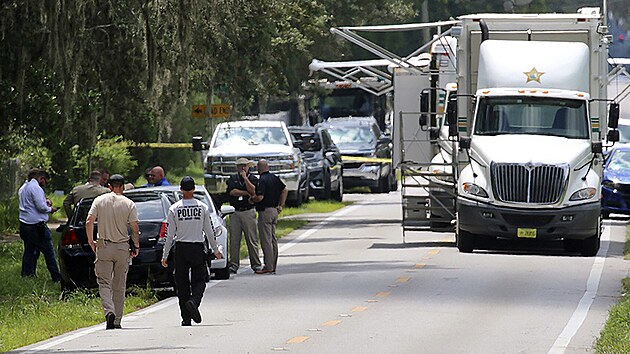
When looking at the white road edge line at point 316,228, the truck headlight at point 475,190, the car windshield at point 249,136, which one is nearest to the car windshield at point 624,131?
the white road edge line at point 316,228

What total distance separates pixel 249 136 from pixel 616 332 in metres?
22.0

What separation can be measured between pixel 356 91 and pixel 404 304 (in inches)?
1556

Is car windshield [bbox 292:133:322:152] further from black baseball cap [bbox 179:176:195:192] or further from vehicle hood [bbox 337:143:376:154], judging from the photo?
black baseball cap [bbox 179:176:195:192]

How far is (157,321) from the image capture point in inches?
694

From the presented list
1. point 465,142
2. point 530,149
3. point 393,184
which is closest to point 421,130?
point 465,142

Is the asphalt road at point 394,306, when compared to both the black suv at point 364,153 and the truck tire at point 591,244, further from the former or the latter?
the black suv at point 364,153

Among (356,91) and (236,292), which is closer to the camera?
(236,292)

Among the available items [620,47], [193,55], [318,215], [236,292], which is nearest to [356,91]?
[620,47]

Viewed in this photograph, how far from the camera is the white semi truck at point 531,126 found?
78.5ft

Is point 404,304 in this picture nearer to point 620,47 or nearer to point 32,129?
point 32,129

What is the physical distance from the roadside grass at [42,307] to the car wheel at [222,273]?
196cm

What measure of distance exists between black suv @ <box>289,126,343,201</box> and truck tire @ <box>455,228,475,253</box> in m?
14.1

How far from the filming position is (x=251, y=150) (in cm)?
3556

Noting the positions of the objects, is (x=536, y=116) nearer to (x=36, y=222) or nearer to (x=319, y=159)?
(x=36, y=222)
